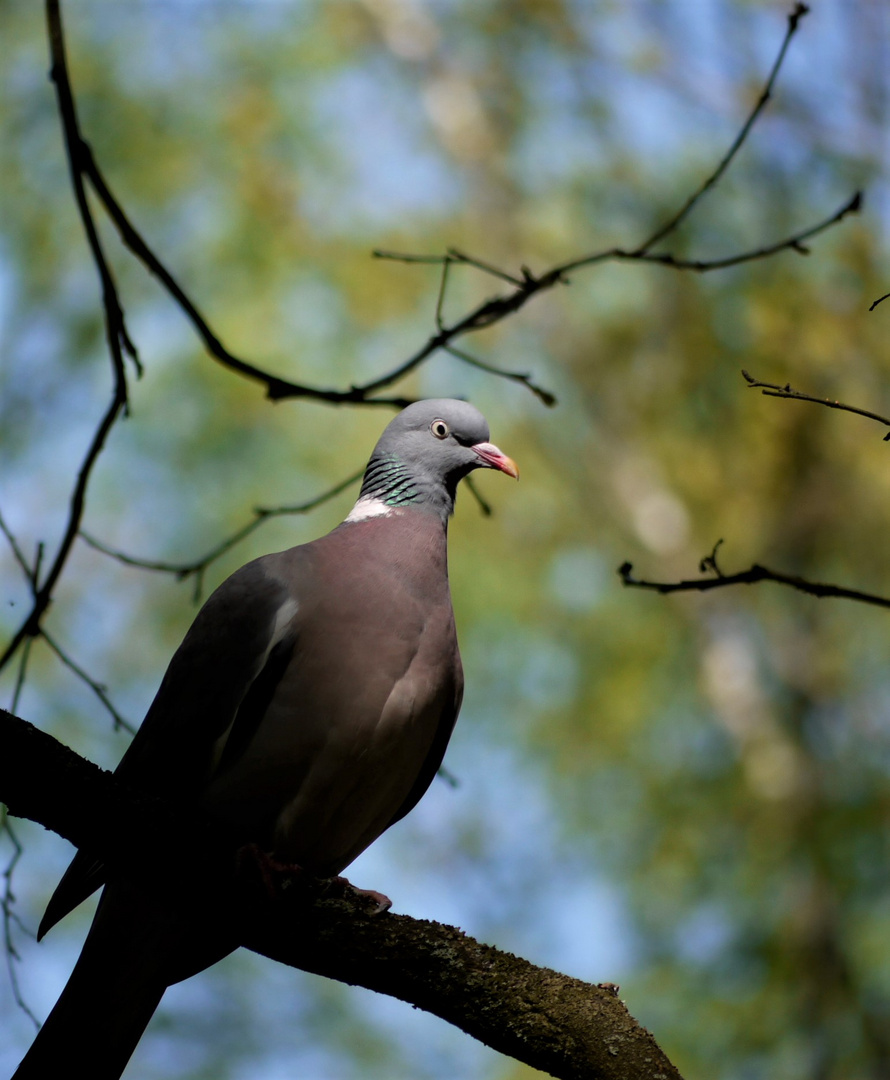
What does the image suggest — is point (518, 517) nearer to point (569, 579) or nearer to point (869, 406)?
point (569, 579)

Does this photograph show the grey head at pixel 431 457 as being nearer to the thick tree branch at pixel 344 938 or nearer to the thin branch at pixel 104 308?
the thin branch at pixel 104 308

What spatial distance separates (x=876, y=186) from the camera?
9.54 metres

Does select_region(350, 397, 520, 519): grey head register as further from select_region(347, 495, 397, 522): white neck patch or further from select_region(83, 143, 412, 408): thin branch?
select_region(83, 143, 412, 408): thin branch

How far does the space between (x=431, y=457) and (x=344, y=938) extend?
61.4 inches

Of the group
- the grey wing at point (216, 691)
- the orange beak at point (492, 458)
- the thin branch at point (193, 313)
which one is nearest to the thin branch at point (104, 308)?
the thin branch at point (193, 313)

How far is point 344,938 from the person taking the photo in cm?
245

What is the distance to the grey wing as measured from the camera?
3031 mm

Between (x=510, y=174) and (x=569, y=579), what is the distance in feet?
13.7

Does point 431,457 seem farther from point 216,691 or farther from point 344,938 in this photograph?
point 344,938

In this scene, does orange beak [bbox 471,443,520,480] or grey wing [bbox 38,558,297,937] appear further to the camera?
orange beak [bbox 471,443,520,480]

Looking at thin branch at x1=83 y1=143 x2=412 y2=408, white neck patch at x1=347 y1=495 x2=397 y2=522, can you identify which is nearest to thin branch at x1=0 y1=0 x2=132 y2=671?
thin branch at x1=83 y1=143 x2=412 y2=408

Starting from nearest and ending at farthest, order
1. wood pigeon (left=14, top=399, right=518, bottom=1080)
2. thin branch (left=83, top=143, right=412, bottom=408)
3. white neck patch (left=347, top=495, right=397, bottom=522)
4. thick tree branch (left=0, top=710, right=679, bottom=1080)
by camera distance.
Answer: thick tree branch (left=0, top=710, right=679, bottom=1080), thin branch (left=83, top=143, right=412, bottom=408), wood pigeon (left=14, top=399, right=518, bottom=1080), white neck patch (left=347, top=495, right=397, bottom=522)

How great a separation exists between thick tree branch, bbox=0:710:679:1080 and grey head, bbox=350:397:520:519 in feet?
4.33

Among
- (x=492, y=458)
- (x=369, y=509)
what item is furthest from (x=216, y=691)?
(x=492, y=458)
